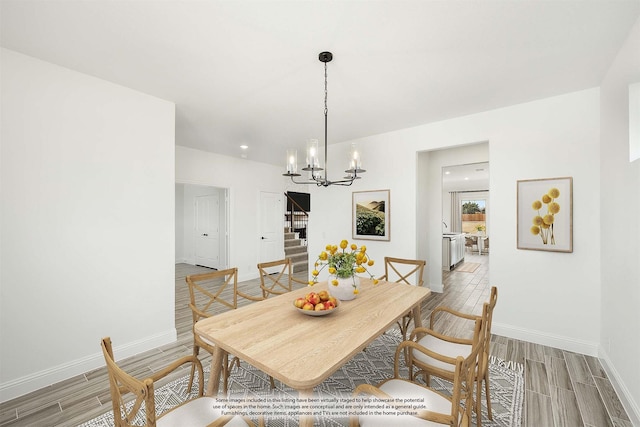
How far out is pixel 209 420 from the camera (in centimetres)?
126

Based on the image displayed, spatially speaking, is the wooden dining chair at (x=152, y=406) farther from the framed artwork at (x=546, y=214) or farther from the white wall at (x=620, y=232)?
the framed artwork at (x=546, y=214)

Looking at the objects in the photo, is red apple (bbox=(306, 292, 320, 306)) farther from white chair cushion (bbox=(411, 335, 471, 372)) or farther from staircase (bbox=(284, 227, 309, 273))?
staircase (bbox=(284, 227, 309, 273))

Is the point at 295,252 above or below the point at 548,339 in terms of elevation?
above

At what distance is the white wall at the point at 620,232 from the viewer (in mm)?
1854

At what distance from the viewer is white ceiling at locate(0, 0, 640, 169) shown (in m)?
1.67

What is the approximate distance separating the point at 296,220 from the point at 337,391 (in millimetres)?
7051

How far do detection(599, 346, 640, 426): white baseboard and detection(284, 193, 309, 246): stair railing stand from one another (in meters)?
6.39

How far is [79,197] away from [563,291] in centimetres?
489

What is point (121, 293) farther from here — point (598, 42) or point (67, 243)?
point (598, 42)

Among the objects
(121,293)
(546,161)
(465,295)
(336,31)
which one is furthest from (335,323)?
(465,295)

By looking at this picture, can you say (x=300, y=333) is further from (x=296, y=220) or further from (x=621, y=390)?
(x=296, y=220)

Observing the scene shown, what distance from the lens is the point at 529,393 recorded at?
2.12 meters

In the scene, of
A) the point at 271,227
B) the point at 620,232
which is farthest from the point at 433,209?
the point at 271,227

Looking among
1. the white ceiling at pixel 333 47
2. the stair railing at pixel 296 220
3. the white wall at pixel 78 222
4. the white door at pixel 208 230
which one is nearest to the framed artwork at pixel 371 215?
the white ceiling at pixel 333 47
